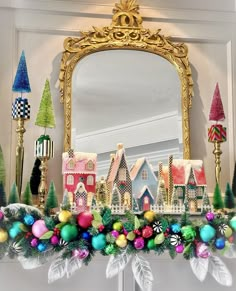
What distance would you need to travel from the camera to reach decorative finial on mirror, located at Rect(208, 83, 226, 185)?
6.81 feet

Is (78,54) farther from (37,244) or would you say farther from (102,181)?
(37,244)

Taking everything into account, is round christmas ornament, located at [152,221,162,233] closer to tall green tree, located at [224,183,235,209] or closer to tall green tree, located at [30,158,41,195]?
tall green tree, located at [224,183,235,209]

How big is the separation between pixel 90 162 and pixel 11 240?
41cm

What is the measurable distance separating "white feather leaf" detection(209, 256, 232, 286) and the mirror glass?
0.47 m

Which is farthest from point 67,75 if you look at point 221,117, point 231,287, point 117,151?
point 231,287

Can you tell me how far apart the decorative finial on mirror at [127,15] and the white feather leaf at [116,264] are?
3.21ft

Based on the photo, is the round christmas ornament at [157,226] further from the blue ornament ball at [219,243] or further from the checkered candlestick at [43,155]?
the checkered candlestick at [43,155]

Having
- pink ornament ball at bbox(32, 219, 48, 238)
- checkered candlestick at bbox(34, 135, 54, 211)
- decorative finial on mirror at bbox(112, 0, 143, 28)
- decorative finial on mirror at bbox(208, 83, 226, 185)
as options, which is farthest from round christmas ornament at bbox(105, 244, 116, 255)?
decorative finial on mirror at bbox(112, 0, 143, 28)

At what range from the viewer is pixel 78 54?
219cm

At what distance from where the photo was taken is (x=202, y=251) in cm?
178

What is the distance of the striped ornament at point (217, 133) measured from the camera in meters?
2.07

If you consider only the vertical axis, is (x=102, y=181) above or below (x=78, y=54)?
below

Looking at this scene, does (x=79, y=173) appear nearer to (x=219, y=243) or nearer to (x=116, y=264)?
(x=116, y=264)

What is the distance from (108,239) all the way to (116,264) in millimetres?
86
